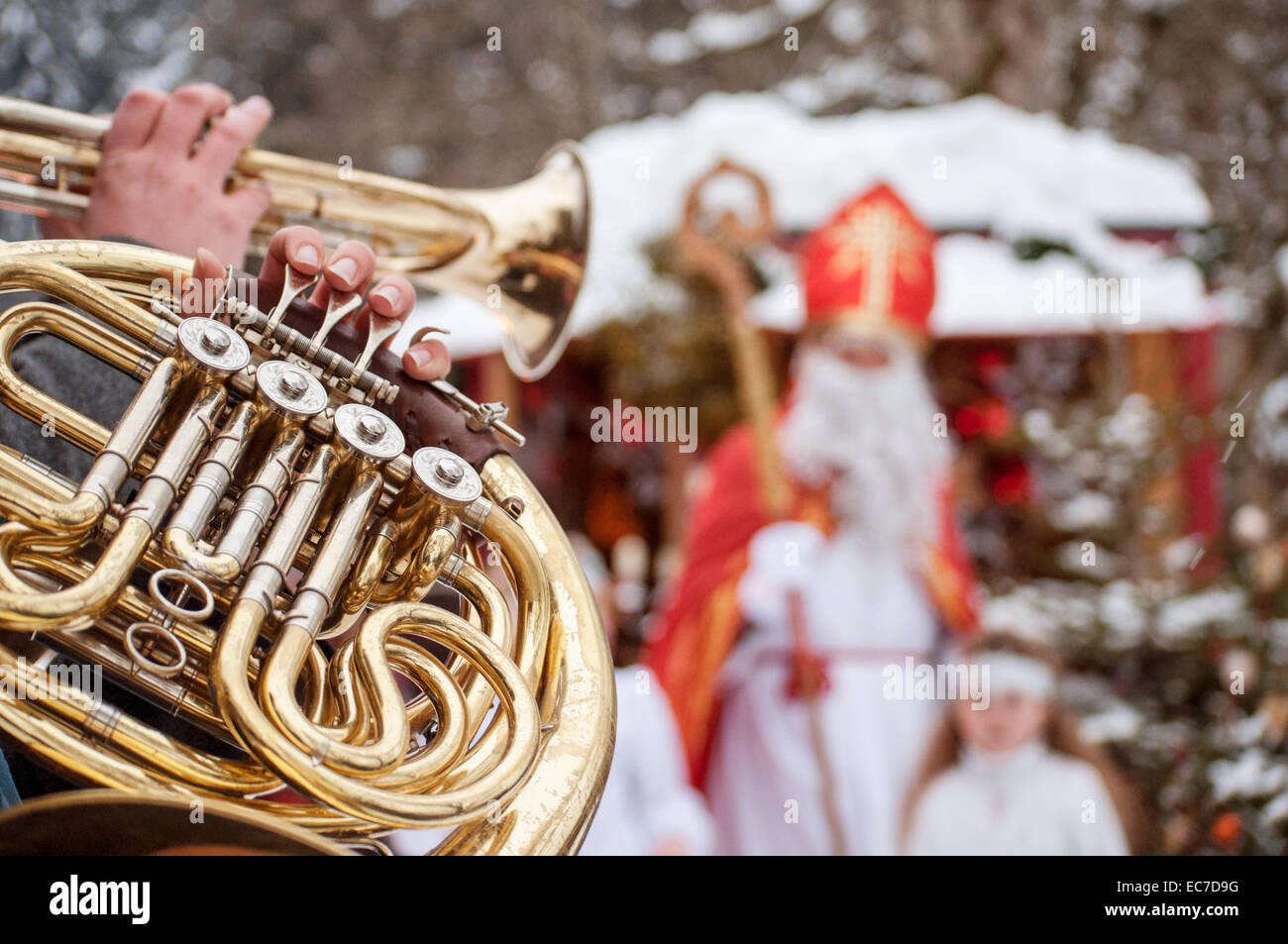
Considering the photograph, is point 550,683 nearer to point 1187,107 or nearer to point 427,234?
point 427,234

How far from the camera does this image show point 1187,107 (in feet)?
22.7

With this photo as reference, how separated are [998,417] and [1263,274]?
69.8 inches

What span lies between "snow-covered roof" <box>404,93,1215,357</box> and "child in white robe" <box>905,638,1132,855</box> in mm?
1621

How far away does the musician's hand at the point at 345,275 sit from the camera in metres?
1.26

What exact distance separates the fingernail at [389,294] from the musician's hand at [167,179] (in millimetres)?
390

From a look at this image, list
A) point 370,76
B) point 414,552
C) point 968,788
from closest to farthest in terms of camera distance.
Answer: point 414,552 < point 968,788 < point 370,76

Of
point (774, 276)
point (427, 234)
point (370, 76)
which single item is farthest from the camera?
point (370, 76)

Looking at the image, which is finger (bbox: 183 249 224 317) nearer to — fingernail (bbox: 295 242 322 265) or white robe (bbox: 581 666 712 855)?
fingernail (bbox: 295 242 322 265)

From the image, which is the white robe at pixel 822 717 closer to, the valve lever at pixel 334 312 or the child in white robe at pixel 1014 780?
the child in white robe at pixel 1014 780

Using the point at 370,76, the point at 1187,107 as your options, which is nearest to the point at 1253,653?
the point at 1187,107

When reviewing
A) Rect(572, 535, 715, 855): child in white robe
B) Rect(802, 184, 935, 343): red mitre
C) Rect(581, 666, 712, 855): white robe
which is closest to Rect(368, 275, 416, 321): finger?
Rect(572, 535, 715, 855): child in white robe

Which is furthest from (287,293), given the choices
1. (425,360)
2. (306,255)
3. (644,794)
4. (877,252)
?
(877,252)

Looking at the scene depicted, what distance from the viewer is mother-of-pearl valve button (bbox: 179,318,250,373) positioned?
1204 millimetres

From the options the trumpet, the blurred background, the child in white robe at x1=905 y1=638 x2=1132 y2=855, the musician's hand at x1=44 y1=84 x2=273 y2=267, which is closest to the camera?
Answer: the musician's hand at x1=44 y1=84 x2=273 y2=267
